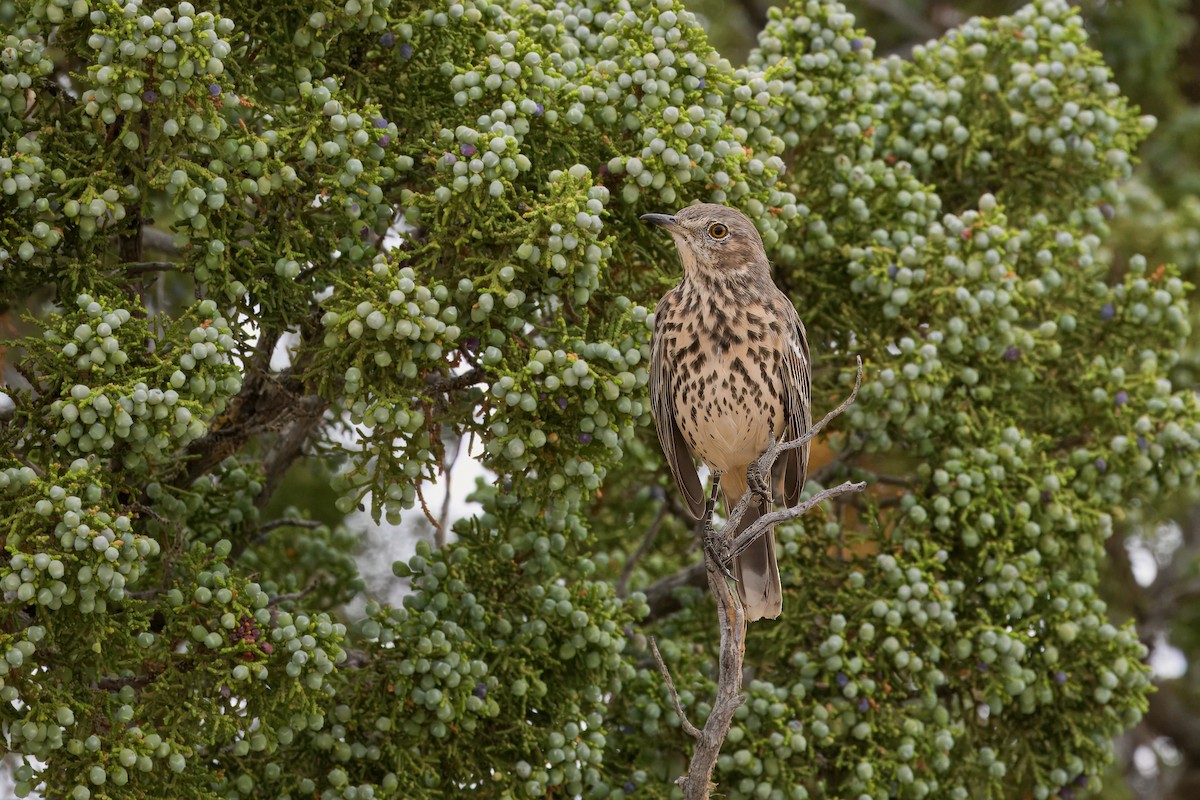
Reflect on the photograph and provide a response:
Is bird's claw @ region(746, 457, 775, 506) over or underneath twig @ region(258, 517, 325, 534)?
underneath

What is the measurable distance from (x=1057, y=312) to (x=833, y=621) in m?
1.49

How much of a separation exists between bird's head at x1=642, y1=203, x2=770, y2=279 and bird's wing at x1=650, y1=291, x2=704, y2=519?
0.15 meters

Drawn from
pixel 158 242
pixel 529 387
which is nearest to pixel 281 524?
pixel 158 242

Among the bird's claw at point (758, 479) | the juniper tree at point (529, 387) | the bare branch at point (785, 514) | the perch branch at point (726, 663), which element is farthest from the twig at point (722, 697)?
the juniper tree at point (529, 387)

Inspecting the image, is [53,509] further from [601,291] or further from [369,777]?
[601,291]

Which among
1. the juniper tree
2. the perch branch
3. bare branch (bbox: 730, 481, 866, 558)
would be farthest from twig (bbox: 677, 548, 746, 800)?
the juniper tree

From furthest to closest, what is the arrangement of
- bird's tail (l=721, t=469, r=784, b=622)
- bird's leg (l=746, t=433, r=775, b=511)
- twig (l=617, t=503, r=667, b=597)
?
twig (l=617, t=503, r=667, b=597) → bird's tail (l=721, t=469, r=784, b=622) → bird's leg (l=746, t=433, r=775, b=511)

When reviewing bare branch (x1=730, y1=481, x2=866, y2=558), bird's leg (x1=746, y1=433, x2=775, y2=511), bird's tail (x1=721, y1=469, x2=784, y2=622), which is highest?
bird's tail (x1=721, y1=469, x2=784, y2=622)

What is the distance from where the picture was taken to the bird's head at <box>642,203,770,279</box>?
469 centimetres

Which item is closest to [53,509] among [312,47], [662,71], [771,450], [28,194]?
[28,194]

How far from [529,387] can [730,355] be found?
0.69 metres

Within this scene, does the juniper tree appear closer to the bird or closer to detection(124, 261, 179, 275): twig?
detection(124, 261, 179, 275): twig

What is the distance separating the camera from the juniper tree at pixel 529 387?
433 cm

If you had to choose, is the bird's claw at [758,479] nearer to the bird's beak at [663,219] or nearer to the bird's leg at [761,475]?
the bird's leg at [761,475]
